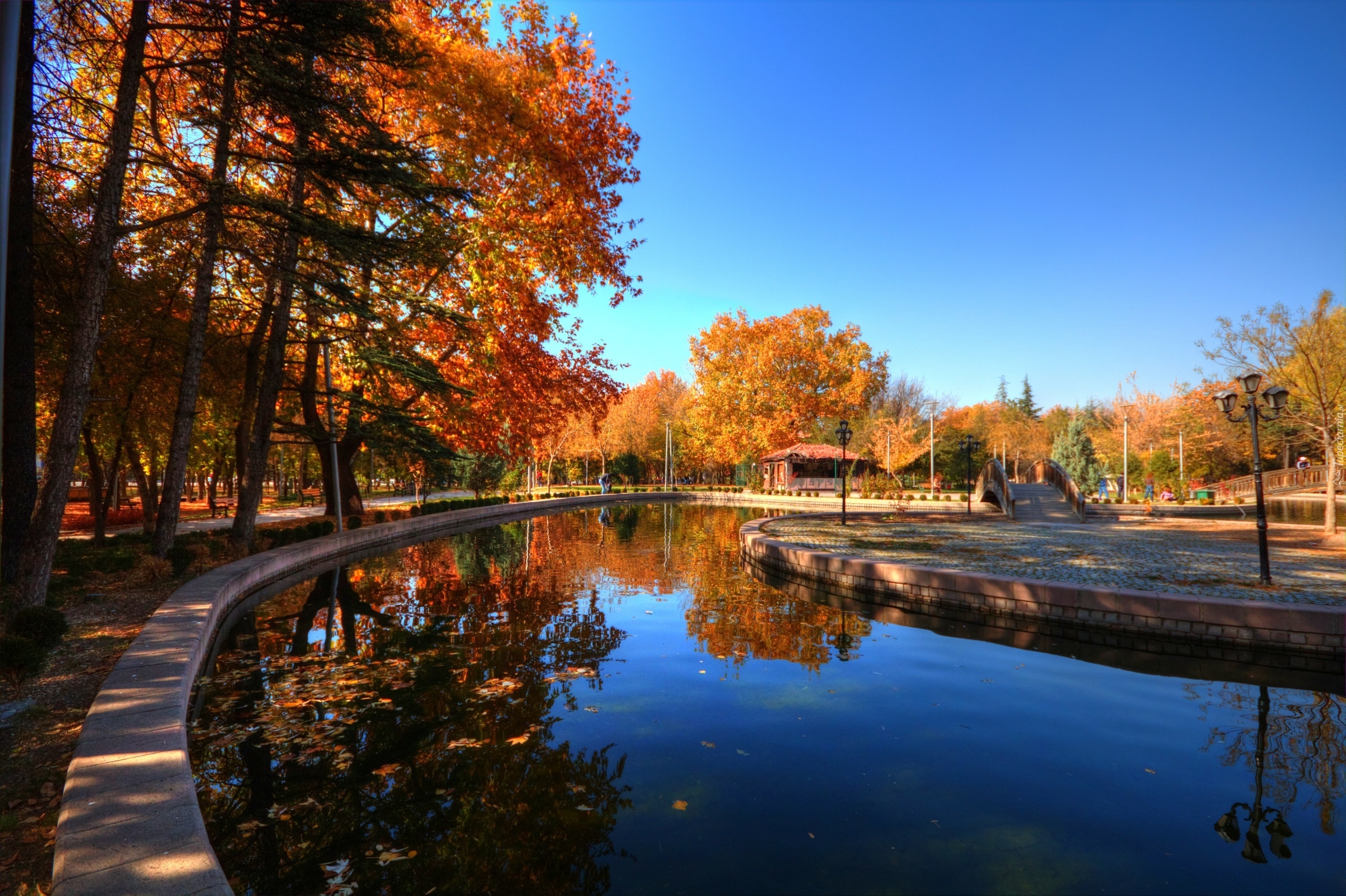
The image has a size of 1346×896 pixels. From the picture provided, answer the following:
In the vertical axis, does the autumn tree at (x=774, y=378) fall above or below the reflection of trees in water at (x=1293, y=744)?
above

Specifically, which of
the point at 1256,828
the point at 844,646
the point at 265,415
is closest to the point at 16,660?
the point at 844,646

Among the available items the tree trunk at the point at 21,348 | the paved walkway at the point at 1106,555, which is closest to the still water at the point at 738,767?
the tree trunk at the point at 21,348

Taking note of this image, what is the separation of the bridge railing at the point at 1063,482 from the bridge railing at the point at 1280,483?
8.73 metres

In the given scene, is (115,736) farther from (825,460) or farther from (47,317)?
(825,460)

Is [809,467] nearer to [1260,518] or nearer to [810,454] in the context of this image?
[810,454]

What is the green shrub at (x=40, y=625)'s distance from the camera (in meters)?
6.08

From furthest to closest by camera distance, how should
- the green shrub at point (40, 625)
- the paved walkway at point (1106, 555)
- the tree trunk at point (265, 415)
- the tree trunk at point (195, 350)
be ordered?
the tree trunk at point (265, 415), the tree trunk at point (195, 350), the paved walkway at point (1106, 555), the green shrub at point (40, 625)

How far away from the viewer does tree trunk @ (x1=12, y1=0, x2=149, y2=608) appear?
734 centimetres

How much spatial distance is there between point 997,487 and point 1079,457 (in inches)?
821

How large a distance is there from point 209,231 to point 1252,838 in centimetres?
1550

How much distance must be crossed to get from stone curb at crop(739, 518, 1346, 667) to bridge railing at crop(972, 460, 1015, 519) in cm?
1683

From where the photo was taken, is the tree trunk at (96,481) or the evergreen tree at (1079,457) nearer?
the tree trunk at (96,481)

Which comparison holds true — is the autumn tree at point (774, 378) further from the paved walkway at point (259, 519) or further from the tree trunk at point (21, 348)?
the tree trunk at point (21, 348)

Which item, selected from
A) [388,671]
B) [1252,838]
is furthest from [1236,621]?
[388,671]
